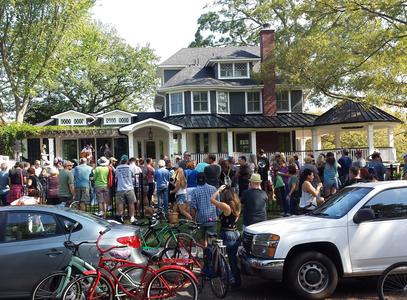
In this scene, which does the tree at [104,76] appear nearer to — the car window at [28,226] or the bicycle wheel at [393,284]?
the car window at [28,226]

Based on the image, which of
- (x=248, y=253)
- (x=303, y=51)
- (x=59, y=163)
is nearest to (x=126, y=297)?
(x=248, y=253)

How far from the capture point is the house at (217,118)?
31719 mm

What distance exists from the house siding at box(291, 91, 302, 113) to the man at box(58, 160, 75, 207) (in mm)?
22616

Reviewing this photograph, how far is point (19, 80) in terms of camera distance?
34938 millimetres

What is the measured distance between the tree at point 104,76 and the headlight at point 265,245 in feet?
142

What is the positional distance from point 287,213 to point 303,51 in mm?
13414

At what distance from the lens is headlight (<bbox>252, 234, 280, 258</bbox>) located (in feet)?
23.6

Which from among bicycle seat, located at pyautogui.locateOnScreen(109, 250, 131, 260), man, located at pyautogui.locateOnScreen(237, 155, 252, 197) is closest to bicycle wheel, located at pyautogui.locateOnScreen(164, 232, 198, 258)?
bicycle seat, located at pyautogui.locateOnScreen(109, 250, 131, 260)

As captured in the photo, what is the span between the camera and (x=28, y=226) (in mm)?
7262

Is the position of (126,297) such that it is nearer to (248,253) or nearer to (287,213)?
(248,253)

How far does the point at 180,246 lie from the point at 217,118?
23.8m

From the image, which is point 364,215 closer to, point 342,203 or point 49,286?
point 342,203

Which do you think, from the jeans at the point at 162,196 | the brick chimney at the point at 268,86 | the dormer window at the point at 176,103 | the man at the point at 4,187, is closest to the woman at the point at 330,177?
the jeans at the point at 162,196

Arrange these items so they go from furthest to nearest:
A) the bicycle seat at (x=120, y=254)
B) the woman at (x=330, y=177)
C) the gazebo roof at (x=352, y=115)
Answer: the gazebo roof at (x=352, y=115), the woman at (x=330, y=177), the bicycle seat at (x=120, y=254)
